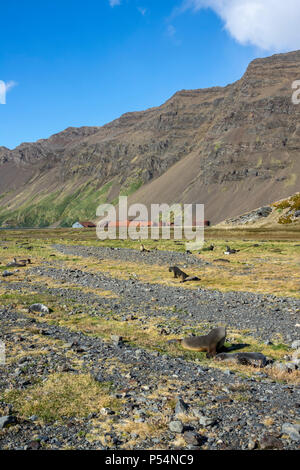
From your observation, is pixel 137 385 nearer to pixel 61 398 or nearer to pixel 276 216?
pixel 61 398

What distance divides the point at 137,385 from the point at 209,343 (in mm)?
3405

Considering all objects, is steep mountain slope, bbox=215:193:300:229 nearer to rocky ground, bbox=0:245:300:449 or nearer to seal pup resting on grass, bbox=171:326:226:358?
rocky ground, bbox=0:245:300:449

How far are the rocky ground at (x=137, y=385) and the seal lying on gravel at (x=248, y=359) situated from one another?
0.50 meters

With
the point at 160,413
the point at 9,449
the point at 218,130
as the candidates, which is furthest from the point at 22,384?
the point at 218,130

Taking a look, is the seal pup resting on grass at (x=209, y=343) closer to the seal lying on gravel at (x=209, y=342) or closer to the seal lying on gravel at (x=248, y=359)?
the seal lying on gravel at (x=209, y=342)

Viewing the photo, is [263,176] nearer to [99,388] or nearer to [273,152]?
[273,152]

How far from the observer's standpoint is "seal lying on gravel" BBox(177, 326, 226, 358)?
1133cm

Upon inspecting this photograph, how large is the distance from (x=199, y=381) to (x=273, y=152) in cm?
16844

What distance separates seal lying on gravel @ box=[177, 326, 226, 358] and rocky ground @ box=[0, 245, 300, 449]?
13.5 inches

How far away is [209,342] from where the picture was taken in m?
11.4

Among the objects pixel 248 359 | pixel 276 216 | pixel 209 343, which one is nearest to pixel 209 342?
pixel 209 343

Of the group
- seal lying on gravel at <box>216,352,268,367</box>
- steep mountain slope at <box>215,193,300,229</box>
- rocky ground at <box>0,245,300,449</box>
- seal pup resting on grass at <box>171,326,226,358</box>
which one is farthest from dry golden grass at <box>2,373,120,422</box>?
steep mountain slope at <box>215,193,300,229</box>
